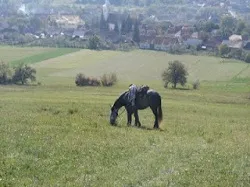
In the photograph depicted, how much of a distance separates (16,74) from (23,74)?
1.55m

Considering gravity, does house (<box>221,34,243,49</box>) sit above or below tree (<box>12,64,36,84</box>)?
above

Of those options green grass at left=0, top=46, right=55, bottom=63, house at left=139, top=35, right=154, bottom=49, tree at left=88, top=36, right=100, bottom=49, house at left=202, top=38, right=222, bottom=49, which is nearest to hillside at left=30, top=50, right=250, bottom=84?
tree at left=88, top=36, right=100, bottom=49

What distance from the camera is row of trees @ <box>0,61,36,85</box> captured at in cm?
9119

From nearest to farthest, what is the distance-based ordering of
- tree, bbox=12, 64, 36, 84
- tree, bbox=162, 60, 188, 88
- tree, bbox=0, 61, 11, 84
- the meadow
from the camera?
the meadow
tree, bbox=0, 61, 11, 84
tree, bbox=12, 64, 36, 84
tree, bbox=162, 60, 188, 88

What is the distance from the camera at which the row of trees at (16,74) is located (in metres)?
91.2

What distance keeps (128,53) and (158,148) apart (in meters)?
129

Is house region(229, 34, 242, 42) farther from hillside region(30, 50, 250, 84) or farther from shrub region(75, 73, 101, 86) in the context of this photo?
shrub region(75, 73, 101, 86)

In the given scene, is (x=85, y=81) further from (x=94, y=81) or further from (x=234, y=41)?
(x=234, y=41)

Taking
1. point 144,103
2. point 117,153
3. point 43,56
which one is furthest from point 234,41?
point 117,153

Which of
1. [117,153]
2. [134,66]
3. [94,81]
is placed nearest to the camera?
[117,153]

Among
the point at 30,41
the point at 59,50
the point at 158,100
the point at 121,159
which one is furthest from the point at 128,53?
the point at 121,159

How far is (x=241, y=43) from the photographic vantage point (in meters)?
179

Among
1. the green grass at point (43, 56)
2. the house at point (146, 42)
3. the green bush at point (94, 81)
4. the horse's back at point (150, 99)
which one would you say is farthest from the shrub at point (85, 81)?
the house at point (146, 42)

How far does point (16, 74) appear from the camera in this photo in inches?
3652
